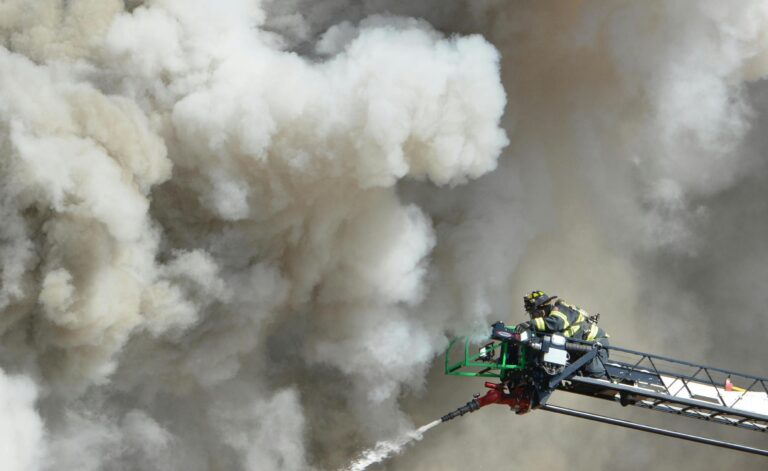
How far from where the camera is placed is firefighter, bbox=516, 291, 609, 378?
14836mm

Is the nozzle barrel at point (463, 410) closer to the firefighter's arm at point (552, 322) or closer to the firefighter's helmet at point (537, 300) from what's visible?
the firefighter's arm at point (552, 322)

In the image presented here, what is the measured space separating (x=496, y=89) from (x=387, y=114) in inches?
82.3

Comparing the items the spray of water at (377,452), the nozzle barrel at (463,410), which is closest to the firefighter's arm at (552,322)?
the nozzle barrel at (463,410)

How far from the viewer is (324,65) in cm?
1686

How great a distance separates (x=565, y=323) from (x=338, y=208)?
185 inches

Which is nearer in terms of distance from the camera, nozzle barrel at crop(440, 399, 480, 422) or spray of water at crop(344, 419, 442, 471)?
nozzle barrel at crop(440, 399, 480, 422)

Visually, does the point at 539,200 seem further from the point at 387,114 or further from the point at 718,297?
the point at 387,114

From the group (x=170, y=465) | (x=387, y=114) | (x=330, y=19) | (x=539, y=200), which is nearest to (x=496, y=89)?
(x=387, y=114)

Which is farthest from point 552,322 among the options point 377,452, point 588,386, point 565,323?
point 377,452

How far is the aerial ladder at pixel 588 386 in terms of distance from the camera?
48.3 ft

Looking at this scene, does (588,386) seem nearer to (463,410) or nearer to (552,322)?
(552,322)

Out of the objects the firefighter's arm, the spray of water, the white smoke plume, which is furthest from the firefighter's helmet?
the spray of water

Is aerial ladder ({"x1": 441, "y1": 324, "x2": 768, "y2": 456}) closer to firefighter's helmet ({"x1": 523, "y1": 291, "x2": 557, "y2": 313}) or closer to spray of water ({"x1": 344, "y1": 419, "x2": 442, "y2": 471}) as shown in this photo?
firefighter's helmet ({"x1": 523, "y1": 291, "x2": 557, "y2": 313})

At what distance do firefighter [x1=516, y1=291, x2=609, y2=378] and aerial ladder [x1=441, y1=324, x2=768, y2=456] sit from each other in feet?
0.30
